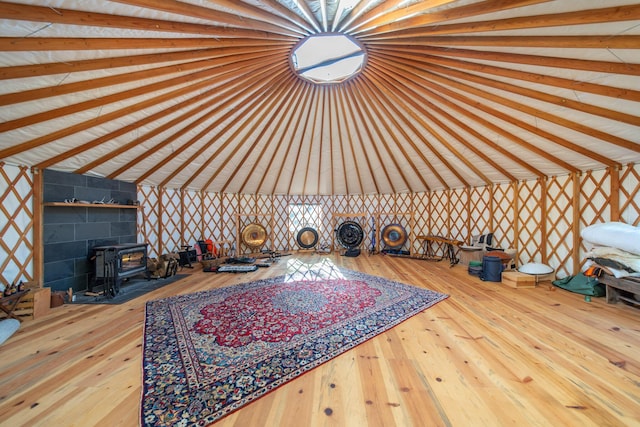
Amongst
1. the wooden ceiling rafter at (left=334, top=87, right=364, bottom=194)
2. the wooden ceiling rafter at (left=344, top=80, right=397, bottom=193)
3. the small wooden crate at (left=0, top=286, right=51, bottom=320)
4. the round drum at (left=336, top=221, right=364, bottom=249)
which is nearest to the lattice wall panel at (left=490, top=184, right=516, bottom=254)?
the wooden ceiling rafter at (left=344, top=80, right=397, bottom=193)

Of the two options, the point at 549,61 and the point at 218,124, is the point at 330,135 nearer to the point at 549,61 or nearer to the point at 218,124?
the point at 218,124

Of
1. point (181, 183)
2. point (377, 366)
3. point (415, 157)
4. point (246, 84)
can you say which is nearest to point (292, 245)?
point (181, 183)

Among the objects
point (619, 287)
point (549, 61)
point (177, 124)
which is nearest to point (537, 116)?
point (549, 61)

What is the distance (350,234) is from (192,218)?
4825 mm

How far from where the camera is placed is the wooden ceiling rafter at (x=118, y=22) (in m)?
1.67

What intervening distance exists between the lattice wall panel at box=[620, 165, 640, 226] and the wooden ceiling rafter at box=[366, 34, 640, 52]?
9.92 feet

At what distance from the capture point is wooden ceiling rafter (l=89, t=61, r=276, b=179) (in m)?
3.36

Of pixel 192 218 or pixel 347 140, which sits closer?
pixel 347 140

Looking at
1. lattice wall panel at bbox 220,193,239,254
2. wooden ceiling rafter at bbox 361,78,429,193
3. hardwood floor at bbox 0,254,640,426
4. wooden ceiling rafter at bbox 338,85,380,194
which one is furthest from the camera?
lattice wall panel at bbox 220,193,239,254

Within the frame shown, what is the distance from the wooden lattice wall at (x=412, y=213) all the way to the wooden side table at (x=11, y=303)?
0.73 meters

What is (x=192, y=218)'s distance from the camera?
6.74m

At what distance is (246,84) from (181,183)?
390cm

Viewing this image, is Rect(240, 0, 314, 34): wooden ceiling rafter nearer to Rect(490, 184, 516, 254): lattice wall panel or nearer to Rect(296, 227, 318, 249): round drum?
Rect(490, 184, 516, 254): lattice wall panel

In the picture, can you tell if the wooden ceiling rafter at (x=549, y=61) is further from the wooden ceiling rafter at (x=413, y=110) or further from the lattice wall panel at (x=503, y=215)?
the lattice wall panel at (x=503, y=215)
